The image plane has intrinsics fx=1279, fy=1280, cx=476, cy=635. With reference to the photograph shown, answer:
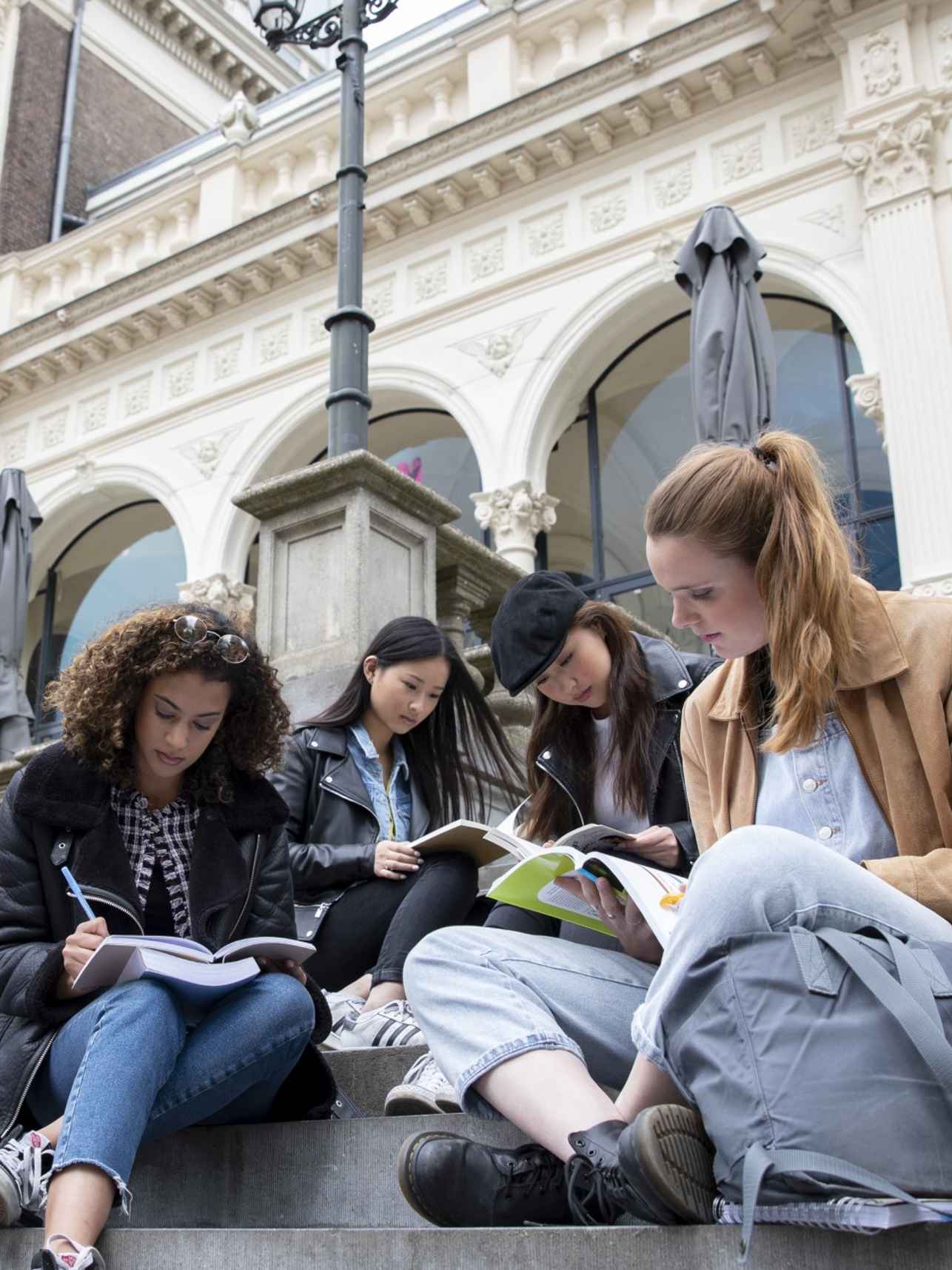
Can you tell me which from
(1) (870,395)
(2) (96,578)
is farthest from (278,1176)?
(2) (96,578)

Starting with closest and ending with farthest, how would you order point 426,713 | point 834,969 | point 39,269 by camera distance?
point 834,969 < point 426,713 < point 39,269

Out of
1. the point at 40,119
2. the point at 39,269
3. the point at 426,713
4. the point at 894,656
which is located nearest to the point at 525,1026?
the point at 894,656

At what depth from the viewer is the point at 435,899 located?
3102 millimetres

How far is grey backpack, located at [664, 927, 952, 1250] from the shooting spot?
1340 mm

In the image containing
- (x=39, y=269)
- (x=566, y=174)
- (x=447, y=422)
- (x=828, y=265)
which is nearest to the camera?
(x=828, y=265)

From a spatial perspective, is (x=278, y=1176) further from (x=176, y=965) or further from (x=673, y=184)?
(x=673, y=184)

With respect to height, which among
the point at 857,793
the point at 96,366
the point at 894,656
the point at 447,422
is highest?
the point at 96,366

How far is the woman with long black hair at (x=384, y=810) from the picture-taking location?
306 centimetres

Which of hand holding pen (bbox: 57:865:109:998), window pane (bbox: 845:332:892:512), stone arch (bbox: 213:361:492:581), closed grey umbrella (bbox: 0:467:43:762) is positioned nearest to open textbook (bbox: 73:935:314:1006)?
hand holding pen (bbox: 57:865:109:998)

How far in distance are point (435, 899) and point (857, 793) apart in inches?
56.6

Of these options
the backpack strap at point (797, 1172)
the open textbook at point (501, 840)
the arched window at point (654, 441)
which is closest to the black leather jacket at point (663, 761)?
the open textbook at point (501, 840)

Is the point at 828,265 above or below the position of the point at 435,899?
above

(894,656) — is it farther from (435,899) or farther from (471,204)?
(471,204)

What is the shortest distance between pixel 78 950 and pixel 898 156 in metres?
9.78
